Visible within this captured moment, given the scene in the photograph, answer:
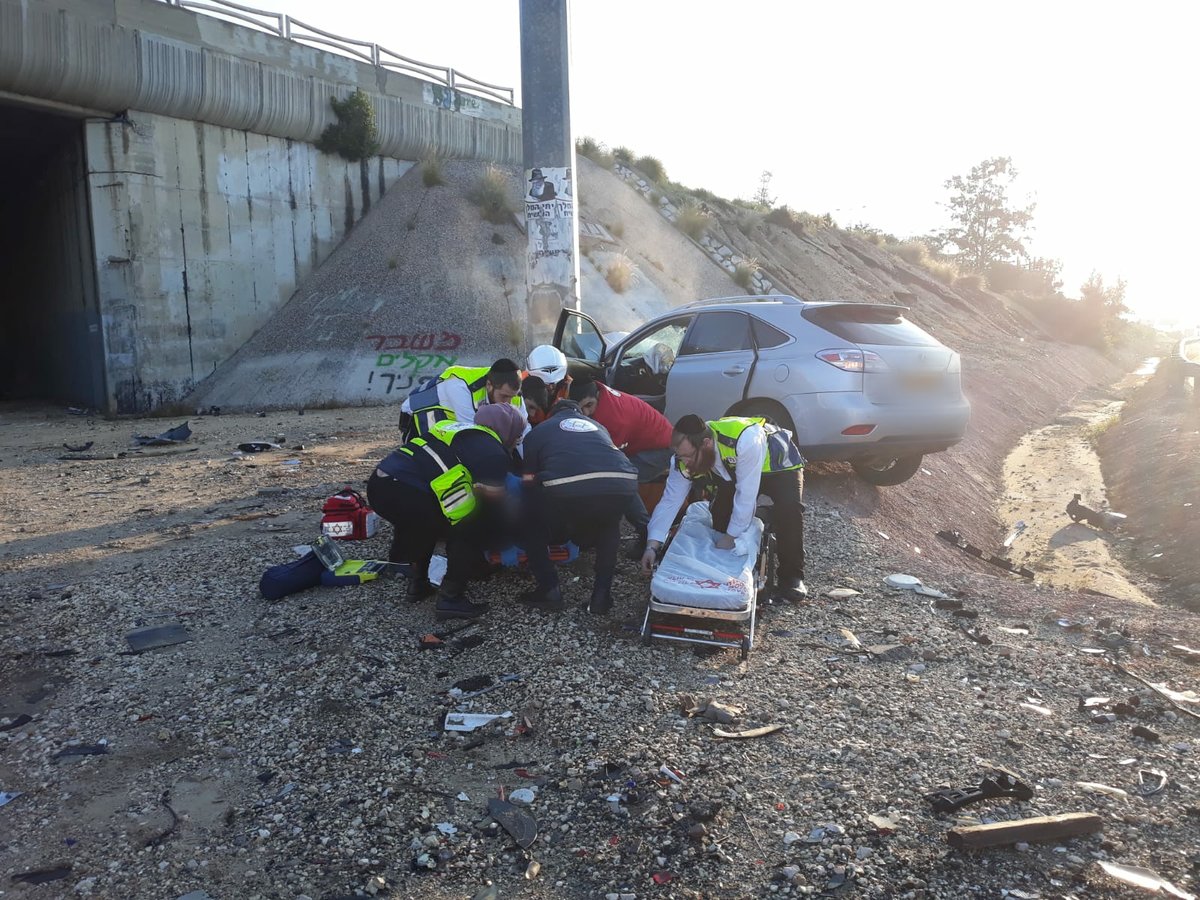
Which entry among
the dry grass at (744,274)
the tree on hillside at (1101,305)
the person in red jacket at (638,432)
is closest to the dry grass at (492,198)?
the dry grass at (744,274)

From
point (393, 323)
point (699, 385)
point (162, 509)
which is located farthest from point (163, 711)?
point (393, 323)

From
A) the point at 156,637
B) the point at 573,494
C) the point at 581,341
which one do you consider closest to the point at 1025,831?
the point at 573,494

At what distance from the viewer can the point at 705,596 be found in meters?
4.73

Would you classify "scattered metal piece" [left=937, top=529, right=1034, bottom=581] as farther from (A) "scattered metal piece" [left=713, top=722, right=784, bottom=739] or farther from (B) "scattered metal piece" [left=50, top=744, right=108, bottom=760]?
(B) "scattered metal piece" [left=50, top=744, right=108, bottom=760]

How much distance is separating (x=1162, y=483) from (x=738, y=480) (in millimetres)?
9426

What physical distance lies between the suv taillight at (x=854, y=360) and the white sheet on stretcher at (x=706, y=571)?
7.47ft

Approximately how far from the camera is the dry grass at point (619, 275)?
73.8 feet

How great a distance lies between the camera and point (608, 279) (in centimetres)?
2264

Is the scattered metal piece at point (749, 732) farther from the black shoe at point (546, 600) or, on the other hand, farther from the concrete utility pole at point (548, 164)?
the concrete utility pole at point (548, 164)

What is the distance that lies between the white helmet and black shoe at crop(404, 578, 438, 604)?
6.32 feet

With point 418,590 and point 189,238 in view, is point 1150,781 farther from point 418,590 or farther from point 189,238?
point 189,238

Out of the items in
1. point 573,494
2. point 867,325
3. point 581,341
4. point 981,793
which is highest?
point 867,325

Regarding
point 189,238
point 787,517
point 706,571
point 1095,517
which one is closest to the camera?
point 706,571

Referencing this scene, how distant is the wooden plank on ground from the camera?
9.89 feet
